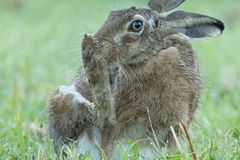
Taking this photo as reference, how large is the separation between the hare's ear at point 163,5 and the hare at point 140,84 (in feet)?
0.59

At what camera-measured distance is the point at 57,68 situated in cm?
854

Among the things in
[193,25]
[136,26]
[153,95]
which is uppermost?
[136,26]

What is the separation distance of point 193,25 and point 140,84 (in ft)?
1.51

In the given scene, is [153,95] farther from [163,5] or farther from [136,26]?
[163,5]

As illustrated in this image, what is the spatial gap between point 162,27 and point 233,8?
362 inches

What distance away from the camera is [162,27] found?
4539 mm

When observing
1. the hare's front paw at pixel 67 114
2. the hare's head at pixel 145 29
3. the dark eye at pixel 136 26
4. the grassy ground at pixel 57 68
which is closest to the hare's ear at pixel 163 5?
the hare's head at pixel 145 29

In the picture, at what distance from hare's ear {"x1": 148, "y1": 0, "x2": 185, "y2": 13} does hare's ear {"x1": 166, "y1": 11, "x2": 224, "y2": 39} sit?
31cm

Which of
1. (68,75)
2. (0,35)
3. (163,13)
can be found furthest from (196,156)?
(0,35)

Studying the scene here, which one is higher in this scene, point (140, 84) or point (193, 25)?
point (193, 25)

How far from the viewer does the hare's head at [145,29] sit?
429 centimetres

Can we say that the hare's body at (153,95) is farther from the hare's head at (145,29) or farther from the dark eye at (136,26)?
the dark eye at (136,26)

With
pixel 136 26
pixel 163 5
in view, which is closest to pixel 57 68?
pixel 163 5

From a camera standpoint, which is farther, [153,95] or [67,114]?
[67,114]
